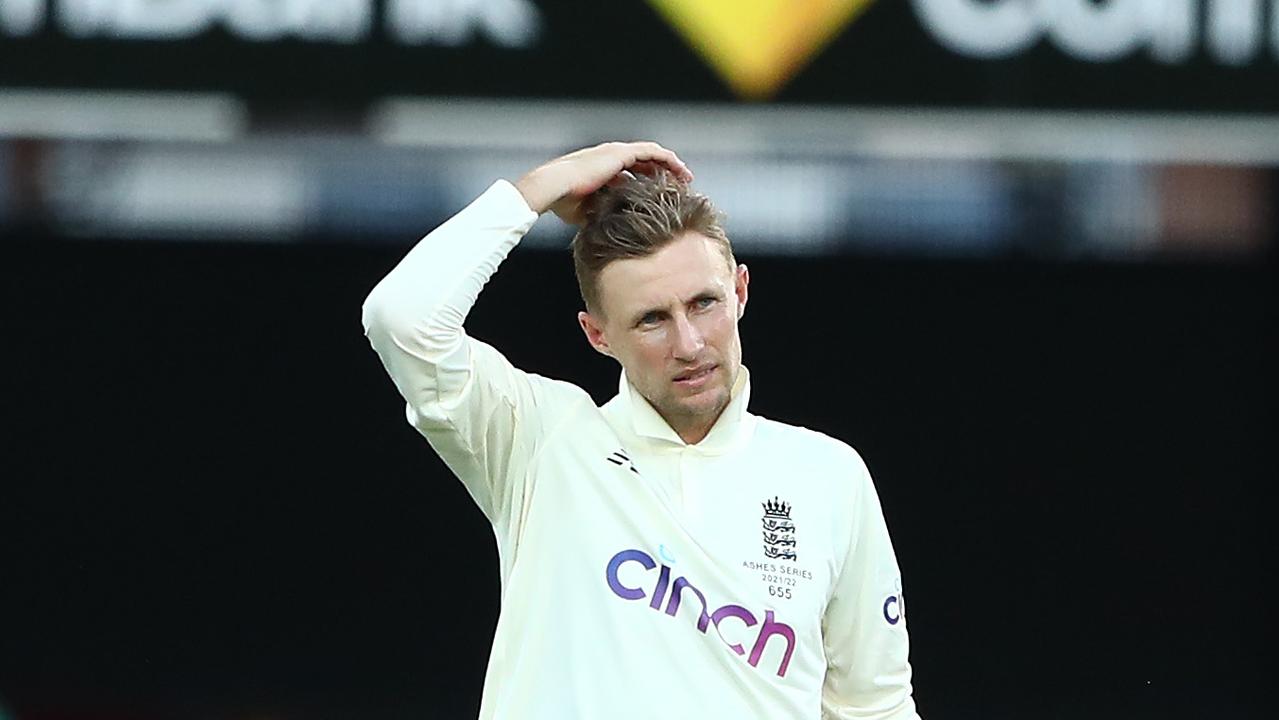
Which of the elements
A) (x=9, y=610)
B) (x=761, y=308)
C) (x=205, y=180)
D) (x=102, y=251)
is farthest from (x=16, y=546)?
(x=761, y=308)

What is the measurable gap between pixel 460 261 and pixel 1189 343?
3012 mm

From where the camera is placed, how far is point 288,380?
17.7 ft

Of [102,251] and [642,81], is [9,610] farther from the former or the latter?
[642,81]

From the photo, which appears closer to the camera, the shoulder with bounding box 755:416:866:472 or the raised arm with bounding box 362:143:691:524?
the raised arm with bounding box 362:143:691:524

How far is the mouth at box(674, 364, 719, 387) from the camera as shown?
2895 mm

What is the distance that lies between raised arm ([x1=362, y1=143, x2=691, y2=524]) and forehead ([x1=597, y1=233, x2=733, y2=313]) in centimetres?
13

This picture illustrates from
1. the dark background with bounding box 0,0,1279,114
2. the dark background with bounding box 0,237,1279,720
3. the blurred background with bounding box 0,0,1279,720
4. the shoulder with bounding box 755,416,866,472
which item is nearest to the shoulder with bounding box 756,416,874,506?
the shoulder with bounding box 755,416,866,472

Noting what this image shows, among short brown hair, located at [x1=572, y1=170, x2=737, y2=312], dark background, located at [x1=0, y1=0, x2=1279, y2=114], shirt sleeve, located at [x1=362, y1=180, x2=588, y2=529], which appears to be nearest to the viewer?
shirt sleeve, located at [x1=362, y1=180, x2=588, y2=529]

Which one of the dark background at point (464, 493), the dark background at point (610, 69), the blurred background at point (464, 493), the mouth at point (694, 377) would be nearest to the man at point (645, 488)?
the mouth at point (694, 377)

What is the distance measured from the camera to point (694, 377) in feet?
9.50

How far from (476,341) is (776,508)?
44 centimetres

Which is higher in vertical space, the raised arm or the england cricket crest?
the raised arm

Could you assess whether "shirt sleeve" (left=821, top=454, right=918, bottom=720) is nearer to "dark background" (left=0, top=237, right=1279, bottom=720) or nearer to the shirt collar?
the shirt collar

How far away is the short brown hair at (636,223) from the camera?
2.89 m
